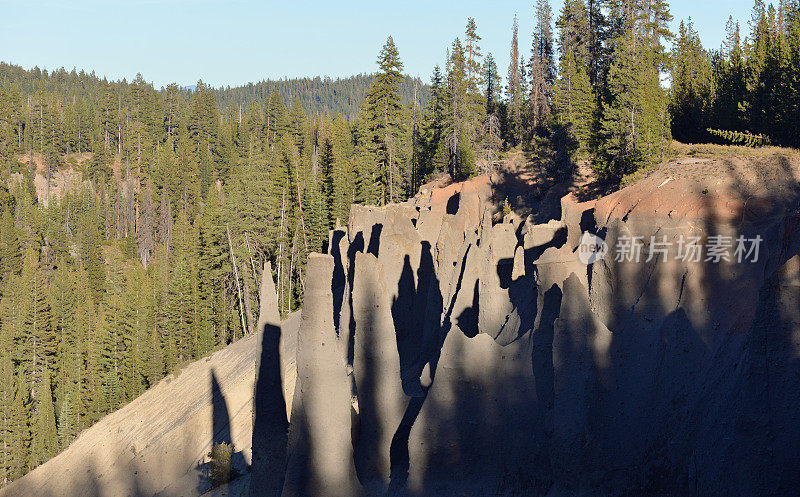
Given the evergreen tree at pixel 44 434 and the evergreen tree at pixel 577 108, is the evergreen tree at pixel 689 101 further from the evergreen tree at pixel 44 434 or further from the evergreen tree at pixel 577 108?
the evergreen tree at pixel 44 434

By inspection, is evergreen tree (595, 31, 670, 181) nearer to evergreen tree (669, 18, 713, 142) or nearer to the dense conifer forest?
the dense conifer forest

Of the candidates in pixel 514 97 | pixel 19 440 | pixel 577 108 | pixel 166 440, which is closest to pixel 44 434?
pixel 19 440

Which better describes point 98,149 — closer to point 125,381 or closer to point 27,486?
point 125,381

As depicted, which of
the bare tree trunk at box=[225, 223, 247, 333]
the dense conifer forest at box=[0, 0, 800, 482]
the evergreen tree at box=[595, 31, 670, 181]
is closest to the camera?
the evergreen tree at box=[595, 31, 670, 181]

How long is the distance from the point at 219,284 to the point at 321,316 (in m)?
38.2

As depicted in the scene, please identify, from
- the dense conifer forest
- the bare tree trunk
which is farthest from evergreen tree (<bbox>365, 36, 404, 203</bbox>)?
the bare tree trunk

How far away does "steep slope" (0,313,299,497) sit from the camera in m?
32.3

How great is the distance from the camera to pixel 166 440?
34625 millimetres

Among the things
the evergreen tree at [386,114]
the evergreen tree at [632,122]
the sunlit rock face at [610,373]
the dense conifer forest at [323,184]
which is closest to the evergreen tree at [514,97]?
the dense conifer forest at [323,184]

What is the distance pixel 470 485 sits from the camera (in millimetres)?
16156

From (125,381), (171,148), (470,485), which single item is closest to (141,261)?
(171,148)

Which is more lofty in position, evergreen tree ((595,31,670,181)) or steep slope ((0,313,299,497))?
evergreen tree ((595,31,670,181))

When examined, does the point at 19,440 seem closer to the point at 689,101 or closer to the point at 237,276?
the point at 237,276

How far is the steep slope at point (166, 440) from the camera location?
3228 cm
